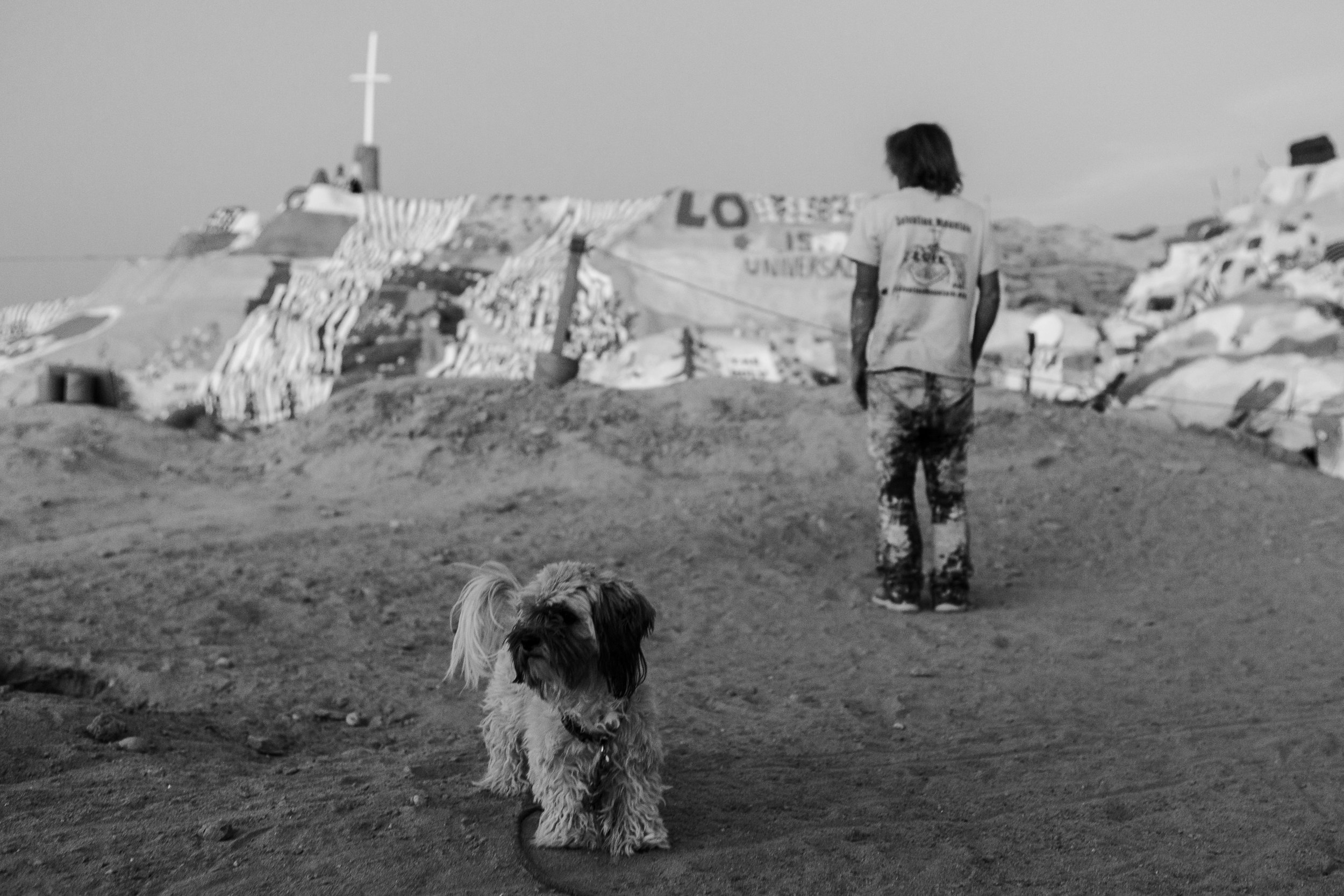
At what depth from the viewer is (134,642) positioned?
5.25 m

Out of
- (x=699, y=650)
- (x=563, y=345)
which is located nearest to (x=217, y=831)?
(x=699, y=650)

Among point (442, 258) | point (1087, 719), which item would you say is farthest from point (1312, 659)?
point (442, 258)

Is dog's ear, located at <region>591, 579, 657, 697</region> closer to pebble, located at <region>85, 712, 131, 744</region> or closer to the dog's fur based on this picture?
the dog's fur

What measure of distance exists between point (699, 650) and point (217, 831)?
2.88 m

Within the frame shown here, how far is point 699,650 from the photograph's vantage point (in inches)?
230

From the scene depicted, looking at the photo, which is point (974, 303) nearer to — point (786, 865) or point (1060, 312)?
point (786, 865)

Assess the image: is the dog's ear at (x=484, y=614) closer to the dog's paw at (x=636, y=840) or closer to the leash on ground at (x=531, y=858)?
the leash on ground at (x=531, y=858)

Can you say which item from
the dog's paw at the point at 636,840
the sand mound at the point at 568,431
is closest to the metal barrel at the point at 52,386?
the sand mound at the point at 568,431

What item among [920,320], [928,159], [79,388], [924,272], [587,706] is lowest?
[79,388]

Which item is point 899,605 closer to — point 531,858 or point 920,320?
point 920,320

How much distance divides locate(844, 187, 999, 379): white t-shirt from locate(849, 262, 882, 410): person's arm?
6 centimetres

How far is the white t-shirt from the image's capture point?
245 inches

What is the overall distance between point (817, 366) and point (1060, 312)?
4188 millimetres

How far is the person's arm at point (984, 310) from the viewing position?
6.32m
